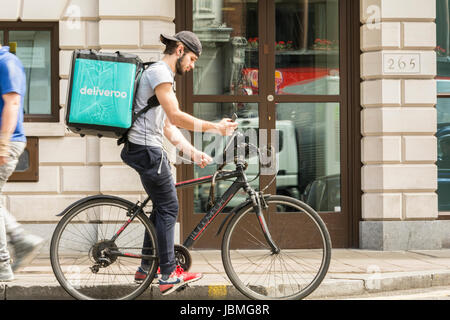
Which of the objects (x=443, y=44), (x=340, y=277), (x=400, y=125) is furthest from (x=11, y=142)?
(x=443, y=44)

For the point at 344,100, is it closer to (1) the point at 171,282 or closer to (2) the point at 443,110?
(2) the point at 443,110

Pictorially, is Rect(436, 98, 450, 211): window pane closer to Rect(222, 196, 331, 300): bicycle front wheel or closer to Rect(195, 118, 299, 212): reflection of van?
Rect(195, 118, 299, 212): reflection of van

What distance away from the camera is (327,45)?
8.33 meters

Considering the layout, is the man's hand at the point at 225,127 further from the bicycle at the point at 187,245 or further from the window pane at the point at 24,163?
the window pane at the point at 24,163

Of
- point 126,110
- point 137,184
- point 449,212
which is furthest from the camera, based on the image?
point 449,212

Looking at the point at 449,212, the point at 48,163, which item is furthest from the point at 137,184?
the point at 449,212

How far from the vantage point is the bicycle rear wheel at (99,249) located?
4922 millimetres

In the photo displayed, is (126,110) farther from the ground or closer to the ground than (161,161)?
farther from the ground

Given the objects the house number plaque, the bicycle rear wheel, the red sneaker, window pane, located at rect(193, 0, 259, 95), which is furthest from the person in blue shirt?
the house number plaque

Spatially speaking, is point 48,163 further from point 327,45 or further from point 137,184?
point 327,45

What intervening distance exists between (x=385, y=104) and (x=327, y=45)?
1059 mm

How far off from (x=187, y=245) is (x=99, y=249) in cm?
64

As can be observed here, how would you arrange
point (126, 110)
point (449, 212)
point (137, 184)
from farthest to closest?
point (449, 212), point (137, 184), point (126, 110)
